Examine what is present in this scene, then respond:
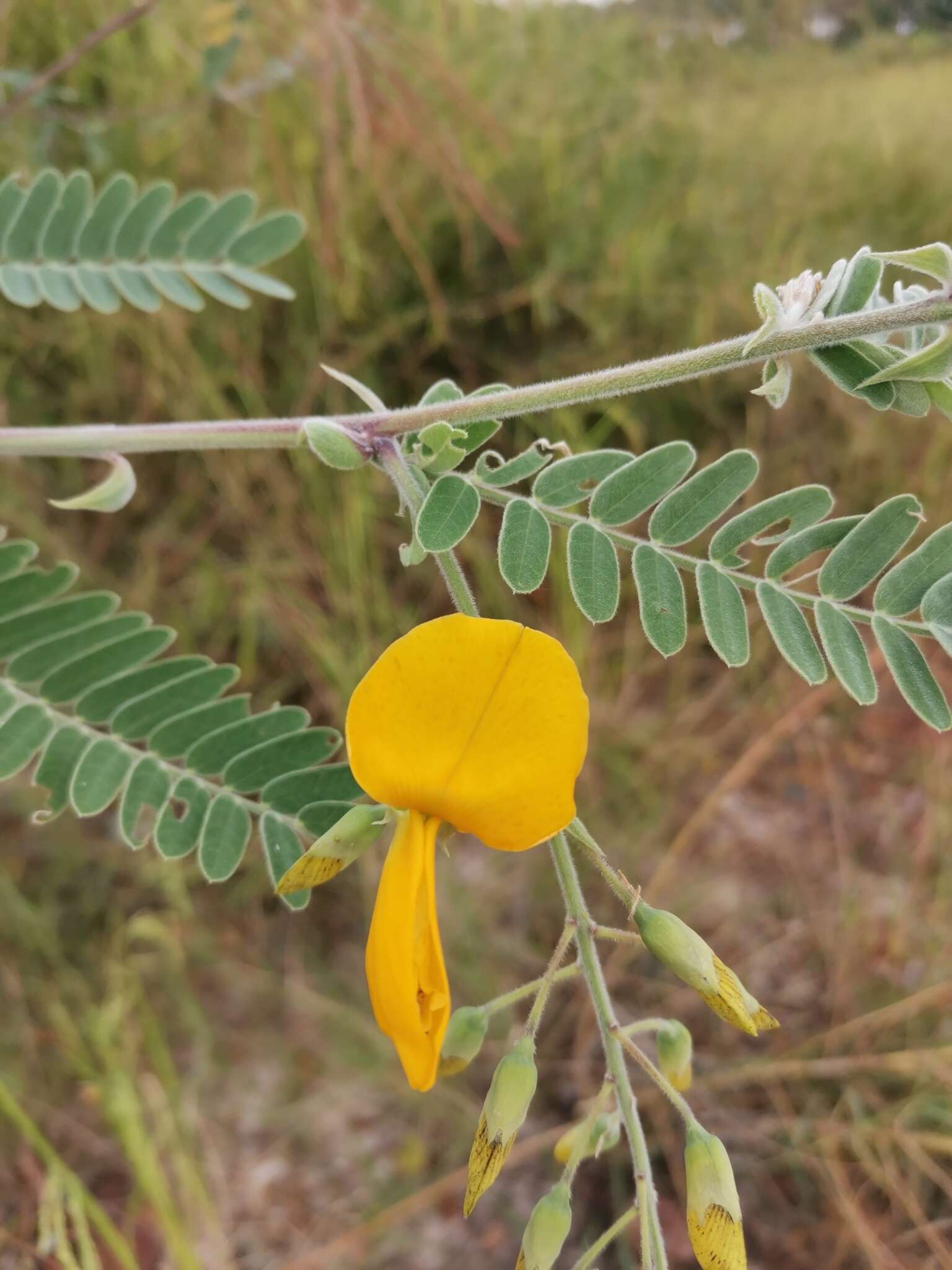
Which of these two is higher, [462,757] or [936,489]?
[462,757]

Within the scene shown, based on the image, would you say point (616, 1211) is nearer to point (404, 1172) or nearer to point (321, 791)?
point (404, 1172)

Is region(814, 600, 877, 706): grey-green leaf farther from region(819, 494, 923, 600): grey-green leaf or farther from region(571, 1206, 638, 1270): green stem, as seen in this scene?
region(571, 1206, 638, 1270): green stem

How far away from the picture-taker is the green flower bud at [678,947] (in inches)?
23.8

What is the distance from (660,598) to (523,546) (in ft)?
0.38

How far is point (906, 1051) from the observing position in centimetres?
176

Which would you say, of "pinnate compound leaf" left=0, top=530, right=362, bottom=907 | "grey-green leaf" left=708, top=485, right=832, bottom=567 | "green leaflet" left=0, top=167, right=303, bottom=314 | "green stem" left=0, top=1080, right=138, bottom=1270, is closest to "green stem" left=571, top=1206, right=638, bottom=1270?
"pinnate compound leaf" left=0, top=530, right=362, bottom=907

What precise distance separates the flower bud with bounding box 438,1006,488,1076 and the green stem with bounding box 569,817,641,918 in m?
0.16

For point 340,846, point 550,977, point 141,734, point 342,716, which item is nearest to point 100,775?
point 141,734

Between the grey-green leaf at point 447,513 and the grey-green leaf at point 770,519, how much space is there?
200 mm

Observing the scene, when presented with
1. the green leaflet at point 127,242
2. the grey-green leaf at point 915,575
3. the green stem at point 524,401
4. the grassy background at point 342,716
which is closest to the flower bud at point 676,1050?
the grey-green leaf at point 915,575

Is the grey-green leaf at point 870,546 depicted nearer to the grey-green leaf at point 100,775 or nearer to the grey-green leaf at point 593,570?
the grey-green leaf at point 593,570

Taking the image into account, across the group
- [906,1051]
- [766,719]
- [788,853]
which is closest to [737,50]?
[766,719]

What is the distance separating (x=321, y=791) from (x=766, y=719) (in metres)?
1.52

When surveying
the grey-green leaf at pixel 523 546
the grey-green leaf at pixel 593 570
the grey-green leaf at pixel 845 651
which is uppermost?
the grey-green leaf at pixel 523 546
